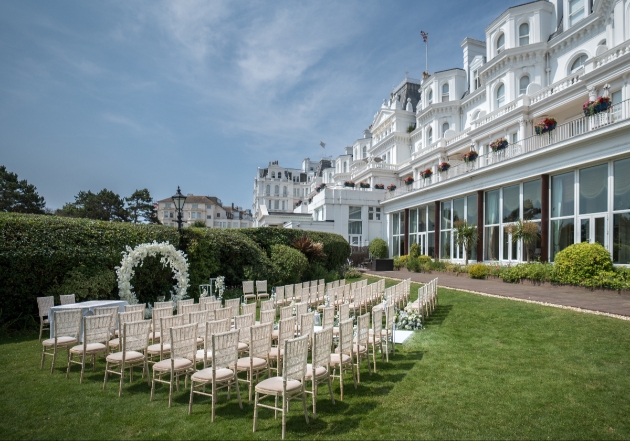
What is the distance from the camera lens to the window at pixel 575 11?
21844 mm

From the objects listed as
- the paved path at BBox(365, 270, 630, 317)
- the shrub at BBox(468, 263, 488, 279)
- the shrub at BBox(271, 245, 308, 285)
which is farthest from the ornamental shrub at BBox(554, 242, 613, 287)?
the shrub at BBox(271, 245, 308, 285)

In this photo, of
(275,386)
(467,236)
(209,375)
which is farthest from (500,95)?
(209,375)

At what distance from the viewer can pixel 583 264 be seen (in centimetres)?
1396

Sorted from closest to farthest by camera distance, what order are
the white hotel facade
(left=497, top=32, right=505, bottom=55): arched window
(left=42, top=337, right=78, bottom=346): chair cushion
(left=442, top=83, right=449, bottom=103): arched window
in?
(left=42, top=337, right=78, bottom=346): chair cushion → the white hotel facade → (left=497, top=32, right=505, bottom=55): arched window → (left=442, top=83, right=449, bottom=103): arched window

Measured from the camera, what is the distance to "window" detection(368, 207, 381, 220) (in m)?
37.1

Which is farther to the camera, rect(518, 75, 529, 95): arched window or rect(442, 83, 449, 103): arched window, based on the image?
rect(442, 83, 449, 103): arched window

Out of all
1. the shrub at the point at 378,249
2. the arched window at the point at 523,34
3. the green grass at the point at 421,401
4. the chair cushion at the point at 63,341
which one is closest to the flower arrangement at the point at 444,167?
the arched window at the point at 523,34

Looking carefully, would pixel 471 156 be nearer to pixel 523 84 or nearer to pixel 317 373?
pixel 523 84

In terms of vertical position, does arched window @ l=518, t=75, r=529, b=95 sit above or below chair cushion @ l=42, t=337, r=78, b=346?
above

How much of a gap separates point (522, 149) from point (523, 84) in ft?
22.9

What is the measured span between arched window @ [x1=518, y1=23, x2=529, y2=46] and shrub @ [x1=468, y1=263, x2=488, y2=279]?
15.5 meters

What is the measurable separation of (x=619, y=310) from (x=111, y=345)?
1210 cm

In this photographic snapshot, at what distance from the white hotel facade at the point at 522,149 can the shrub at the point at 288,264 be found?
35.7 ft

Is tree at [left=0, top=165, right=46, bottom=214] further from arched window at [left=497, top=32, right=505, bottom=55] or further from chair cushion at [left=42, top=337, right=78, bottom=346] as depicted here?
arched window at [left=497, top=32, right=505, bottom=55]
